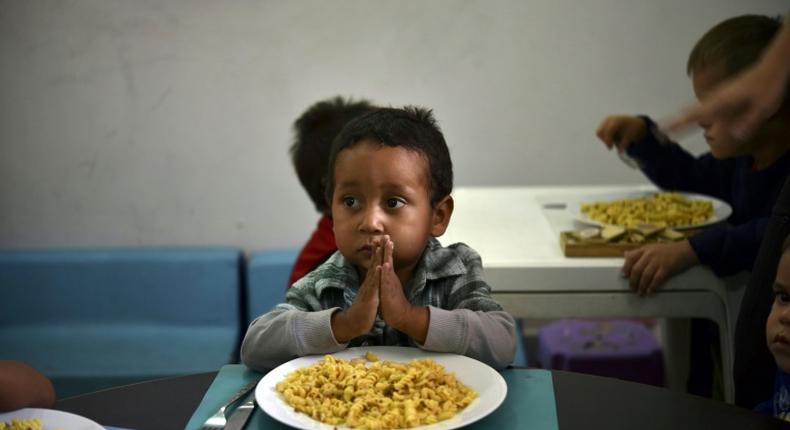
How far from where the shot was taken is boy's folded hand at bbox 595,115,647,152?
246 centimetres

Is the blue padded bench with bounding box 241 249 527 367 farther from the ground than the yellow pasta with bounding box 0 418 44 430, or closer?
closer

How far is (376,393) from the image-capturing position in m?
1.15

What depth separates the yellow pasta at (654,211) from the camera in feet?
6.82

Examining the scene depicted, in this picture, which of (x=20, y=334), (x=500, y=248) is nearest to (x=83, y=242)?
(x=20, y=334)

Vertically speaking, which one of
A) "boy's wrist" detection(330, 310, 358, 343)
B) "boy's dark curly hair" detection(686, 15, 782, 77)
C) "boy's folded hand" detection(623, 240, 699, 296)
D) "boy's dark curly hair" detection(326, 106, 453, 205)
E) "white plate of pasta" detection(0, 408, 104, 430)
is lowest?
"boy's folded hand" detection(623, 240, 699, 296)

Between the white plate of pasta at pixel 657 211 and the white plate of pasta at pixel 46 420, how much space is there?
130cm

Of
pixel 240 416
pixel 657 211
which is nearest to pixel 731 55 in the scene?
pixel 657 211

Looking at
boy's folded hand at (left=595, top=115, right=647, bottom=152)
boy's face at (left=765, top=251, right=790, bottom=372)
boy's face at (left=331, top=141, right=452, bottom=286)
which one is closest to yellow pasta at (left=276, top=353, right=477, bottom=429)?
boy's face at (left=331, top=141, right=452, bottom=286)

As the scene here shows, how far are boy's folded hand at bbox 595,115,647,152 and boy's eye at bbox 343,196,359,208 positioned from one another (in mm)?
1189

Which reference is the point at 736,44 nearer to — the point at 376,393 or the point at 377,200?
the point at 377,200

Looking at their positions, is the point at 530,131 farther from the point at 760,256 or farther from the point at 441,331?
the point at 441,331

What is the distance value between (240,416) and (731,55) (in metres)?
1.47

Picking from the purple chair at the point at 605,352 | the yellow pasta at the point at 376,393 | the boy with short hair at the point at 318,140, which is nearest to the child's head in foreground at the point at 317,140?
the boy with short hair at the point at 318,140

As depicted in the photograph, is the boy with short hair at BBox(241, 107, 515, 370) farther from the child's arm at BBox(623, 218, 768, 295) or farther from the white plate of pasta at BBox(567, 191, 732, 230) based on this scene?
the white plate of pasta at BBox(567, 191, 732, 230)
